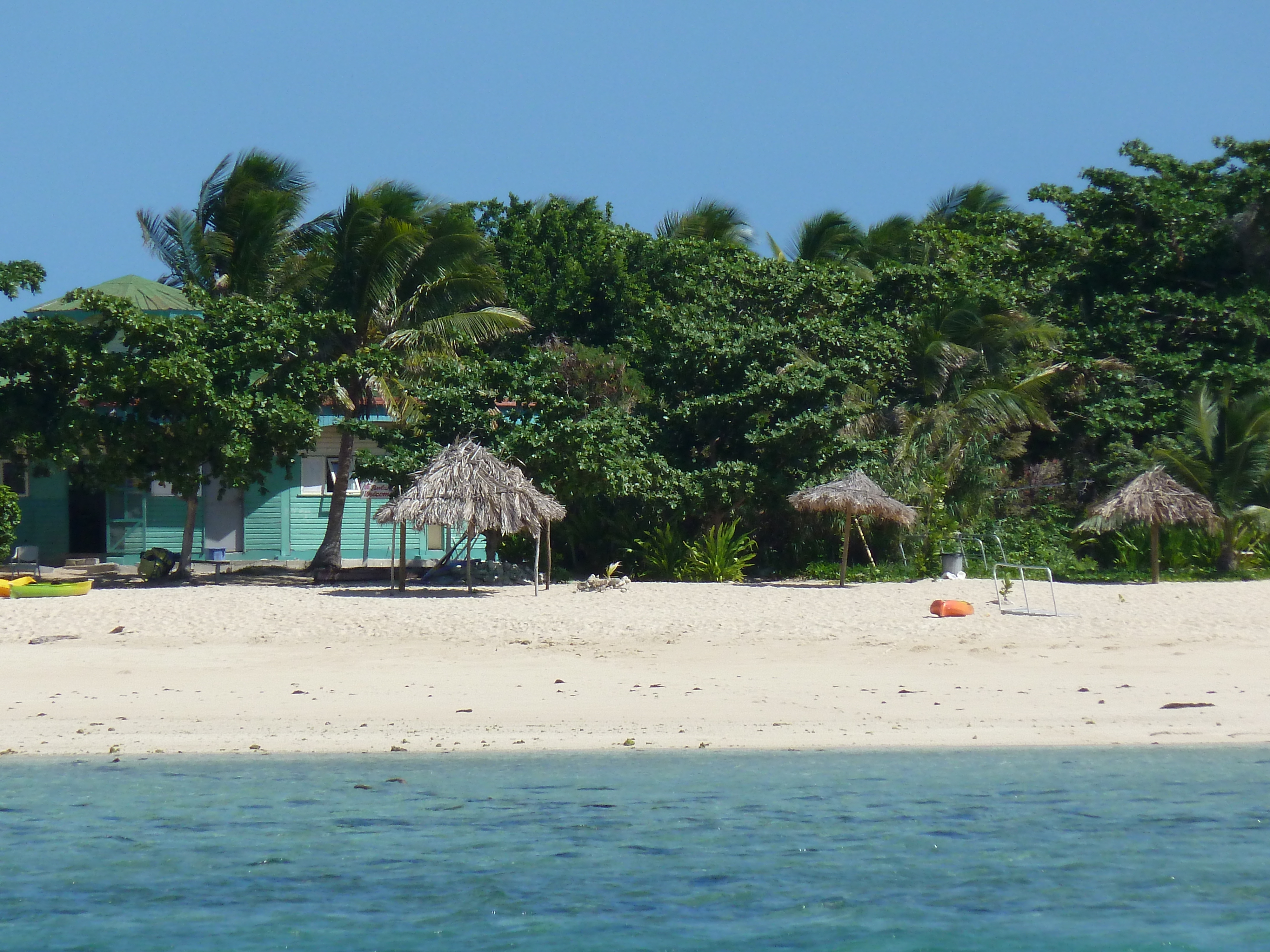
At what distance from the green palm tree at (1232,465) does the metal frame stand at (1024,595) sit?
279 centimetres

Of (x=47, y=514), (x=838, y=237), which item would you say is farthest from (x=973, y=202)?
(x=47, y=514)

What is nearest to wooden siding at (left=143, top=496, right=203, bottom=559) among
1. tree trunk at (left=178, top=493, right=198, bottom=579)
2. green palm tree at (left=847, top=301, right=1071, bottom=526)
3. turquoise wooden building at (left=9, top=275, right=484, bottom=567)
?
turquoise wooden building at (left=9, top=275, right=484, bottom=567)

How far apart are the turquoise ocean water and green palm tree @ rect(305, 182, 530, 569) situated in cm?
1197

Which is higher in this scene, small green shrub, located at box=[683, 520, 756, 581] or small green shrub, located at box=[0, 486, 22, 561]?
small green shrub, located at box=[0, 486, 22, 561]

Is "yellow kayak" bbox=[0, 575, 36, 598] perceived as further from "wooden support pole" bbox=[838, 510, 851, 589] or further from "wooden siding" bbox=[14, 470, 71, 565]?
"wooden support pole" bbox=[838, 510, 851, 589]

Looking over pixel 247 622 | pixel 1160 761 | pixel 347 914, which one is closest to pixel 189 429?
pixel 247 622

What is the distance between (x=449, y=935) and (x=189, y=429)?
13299 mm

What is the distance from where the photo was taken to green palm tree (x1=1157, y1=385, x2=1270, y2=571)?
64.3 ft

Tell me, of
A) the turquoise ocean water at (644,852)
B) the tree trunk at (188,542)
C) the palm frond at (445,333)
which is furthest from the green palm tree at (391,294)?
the turquoise ocean water at (644,852)

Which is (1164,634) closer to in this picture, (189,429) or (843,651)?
(843,651)

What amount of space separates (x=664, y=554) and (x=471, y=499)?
423 centimetres

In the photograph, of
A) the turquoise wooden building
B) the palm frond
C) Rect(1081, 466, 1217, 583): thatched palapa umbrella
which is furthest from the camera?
the turquoise wooden building

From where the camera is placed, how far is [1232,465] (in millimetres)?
19672

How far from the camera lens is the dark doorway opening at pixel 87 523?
2447 cm
